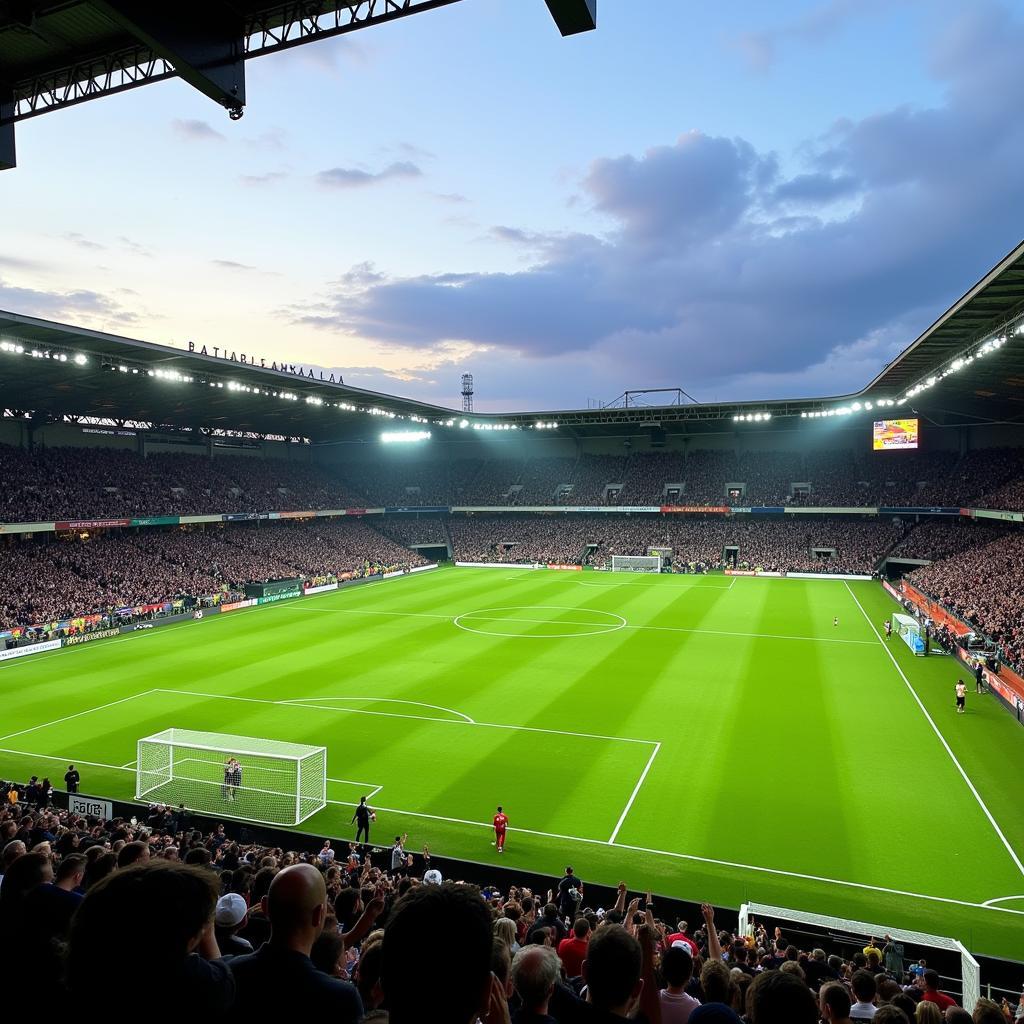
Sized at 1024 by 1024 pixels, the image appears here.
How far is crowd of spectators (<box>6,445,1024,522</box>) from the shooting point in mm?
48375

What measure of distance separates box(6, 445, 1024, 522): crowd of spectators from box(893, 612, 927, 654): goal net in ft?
53.9

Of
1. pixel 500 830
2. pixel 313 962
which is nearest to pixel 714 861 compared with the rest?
pixel 500 830

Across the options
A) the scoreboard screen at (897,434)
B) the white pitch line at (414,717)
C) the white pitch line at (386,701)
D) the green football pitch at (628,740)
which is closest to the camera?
the green football pitch at (628,740)

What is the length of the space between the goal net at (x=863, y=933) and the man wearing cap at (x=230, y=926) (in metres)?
9.51

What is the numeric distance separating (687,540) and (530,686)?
43564 millimetres

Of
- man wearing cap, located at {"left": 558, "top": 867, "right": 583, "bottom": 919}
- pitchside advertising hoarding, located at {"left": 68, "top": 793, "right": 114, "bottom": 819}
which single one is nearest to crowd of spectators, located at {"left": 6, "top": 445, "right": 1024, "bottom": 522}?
pitchside advertising hoarding, located at {"left": 68, "top": 793, "right": 114, "bottom": 819}

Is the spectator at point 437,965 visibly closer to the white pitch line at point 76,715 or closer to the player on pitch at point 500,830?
the player on pitch at point 500,830

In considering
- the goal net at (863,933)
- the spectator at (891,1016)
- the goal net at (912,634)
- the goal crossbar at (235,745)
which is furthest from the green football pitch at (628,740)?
the spectator at (891,1016)

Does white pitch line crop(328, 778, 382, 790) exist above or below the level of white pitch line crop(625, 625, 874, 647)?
below

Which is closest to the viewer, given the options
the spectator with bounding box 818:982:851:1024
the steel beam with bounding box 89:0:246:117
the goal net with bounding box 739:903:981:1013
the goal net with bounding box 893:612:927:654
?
the steel beam with bounding box 89:0:246:117

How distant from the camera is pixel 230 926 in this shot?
16.6ft

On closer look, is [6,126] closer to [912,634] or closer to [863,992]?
[863,992]

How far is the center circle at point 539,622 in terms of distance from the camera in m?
38.4

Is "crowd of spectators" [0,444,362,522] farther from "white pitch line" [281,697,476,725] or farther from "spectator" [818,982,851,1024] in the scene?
"spectator" [818,982,851,1024]
